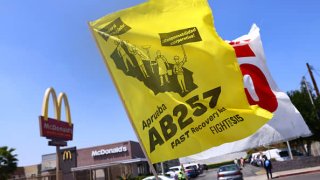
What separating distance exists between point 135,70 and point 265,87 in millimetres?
1857

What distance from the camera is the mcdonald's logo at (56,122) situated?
1010 inches

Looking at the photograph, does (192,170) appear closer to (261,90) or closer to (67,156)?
(67,156)

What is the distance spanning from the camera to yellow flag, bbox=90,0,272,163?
466cm

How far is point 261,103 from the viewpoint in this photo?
17.7 ft

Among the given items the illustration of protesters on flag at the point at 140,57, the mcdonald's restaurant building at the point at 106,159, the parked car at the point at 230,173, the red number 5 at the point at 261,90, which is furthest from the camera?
the mcdonald's restaurant building at the point at 106,159

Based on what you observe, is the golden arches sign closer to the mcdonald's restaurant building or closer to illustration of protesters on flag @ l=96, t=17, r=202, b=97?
illustration of protesters on flag @ l=96, t=17, r=202, b=97

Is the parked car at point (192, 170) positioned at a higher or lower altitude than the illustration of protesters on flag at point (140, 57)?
lower

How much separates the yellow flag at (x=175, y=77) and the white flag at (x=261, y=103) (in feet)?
1.59

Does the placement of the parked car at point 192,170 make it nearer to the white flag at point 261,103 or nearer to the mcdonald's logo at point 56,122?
the mcdonald's logo at point 56,122

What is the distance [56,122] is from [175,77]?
23.7 metres

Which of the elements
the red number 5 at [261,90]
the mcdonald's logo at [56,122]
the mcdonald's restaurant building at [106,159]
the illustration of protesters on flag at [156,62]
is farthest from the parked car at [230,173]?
the mcdonald's restaurant building at [106,159]

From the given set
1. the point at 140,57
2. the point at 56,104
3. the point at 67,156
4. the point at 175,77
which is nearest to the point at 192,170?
the point at 67,156

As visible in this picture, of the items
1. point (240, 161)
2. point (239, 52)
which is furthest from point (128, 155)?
→ point (239, 52)

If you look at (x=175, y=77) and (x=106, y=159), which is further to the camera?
(x=106, y=159)
